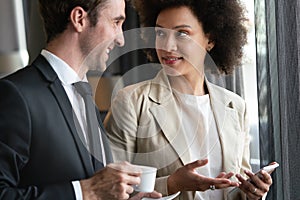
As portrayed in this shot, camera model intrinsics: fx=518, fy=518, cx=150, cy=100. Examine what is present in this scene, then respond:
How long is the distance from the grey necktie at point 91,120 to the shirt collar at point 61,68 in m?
0.01

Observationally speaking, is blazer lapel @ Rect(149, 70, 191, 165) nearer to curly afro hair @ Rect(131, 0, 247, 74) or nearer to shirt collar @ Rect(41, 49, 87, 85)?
curly afro hair @ Rect(131, 0, 247, 74)

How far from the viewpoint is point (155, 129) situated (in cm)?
87

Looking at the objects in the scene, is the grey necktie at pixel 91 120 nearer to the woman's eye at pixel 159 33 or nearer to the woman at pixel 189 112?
the woman at pixel 189 112

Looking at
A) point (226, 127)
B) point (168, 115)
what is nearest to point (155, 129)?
point (168, 115)

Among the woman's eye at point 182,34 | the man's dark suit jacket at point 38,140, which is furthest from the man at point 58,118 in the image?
the woman's eye at point 182,34

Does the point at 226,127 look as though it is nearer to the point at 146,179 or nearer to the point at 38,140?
the point at 146,179

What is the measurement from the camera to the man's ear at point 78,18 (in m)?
0.78

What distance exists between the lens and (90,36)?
2.58 feet

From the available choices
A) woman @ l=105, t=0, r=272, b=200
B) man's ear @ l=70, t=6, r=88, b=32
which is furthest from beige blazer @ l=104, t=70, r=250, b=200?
man's ear @ l=70, t=6, r=88, b=32

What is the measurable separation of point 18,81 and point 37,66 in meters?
0.05

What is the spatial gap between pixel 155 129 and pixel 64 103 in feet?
0.56

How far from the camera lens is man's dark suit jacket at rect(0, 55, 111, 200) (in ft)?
2.33

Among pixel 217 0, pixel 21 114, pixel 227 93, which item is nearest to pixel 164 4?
pixel 217 0

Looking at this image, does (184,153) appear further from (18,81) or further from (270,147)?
(18,81)
